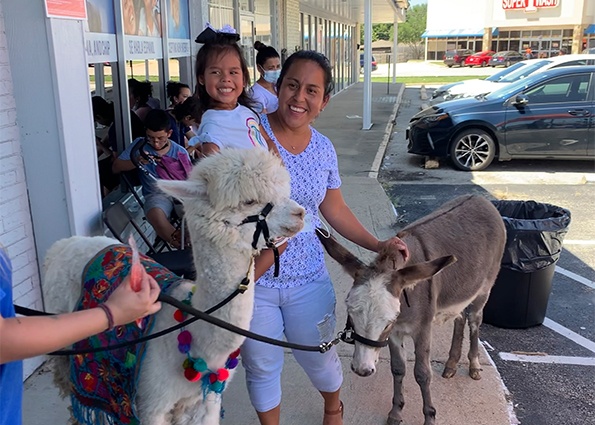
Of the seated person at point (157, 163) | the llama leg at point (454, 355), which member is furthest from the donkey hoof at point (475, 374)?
the seated person at point (157, 163)

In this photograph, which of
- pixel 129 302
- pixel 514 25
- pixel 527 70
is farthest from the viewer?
pixel 514 25

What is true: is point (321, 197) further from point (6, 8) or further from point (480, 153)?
point (480, 153)

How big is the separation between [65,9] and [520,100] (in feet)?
29.7

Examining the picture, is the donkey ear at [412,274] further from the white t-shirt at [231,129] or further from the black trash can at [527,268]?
the black trash can at [527,268]

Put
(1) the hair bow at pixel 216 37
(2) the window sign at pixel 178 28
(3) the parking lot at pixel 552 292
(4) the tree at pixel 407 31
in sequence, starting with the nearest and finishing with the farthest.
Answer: (1) the hair bow at pixel 216 37, (3) the parking lot at pixel 552 292, (2) the window sign at pixel 178 28, (4) the tree at pixel 407 31

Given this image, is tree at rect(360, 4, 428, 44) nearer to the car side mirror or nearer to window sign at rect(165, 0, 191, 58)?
the car side mirror

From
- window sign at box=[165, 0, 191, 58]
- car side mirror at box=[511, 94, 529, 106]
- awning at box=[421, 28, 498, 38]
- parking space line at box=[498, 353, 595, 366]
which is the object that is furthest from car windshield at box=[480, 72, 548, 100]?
awning at box=[421, 28, 498, 38]

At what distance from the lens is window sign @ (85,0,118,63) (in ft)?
15.1


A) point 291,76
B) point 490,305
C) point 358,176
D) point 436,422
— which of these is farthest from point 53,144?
point 358,176

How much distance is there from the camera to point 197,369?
2.12 metres

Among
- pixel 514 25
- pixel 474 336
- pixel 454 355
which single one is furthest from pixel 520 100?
pixel 514 25

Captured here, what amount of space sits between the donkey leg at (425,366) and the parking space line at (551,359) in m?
1.26

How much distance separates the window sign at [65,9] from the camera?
10.7 feet

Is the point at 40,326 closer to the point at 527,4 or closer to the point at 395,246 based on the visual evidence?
the point at 395,246
